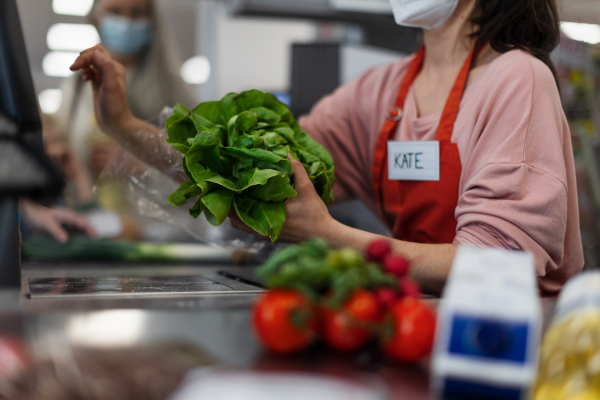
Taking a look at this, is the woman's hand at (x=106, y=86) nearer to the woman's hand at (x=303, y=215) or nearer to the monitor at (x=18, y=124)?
the monitor at (x=18, y=124)

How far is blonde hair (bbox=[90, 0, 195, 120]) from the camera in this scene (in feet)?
9.94

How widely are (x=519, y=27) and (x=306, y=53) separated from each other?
1.12 m

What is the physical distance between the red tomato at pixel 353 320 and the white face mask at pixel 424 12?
100 cm

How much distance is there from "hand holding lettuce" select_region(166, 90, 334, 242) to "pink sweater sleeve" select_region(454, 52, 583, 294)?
0.35 meters

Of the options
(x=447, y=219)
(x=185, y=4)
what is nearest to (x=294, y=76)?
(x=447, y=219)

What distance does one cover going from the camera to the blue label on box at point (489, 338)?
561mm

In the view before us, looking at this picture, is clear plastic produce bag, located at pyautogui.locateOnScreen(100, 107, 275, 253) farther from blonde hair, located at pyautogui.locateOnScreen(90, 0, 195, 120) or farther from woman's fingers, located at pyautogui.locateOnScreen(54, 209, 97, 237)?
blonde hair, located at pyautogui.locateOnScreen(90, 0, 195, 120)

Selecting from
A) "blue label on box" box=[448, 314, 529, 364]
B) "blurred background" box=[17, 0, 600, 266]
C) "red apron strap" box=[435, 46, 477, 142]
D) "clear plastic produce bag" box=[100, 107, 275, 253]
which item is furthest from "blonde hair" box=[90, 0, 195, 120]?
"blue label on box" box=[448, 314, 529, 364]

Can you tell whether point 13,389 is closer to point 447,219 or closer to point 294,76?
point 447,219

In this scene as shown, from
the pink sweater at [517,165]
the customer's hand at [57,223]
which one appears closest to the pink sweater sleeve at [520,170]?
the pink sweater at [517,165]

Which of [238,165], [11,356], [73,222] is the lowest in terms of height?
[73,222]

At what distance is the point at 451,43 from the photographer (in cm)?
156

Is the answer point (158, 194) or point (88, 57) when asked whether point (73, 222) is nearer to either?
point (158, 194)

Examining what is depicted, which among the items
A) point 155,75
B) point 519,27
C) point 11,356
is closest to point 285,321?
point 11,356
